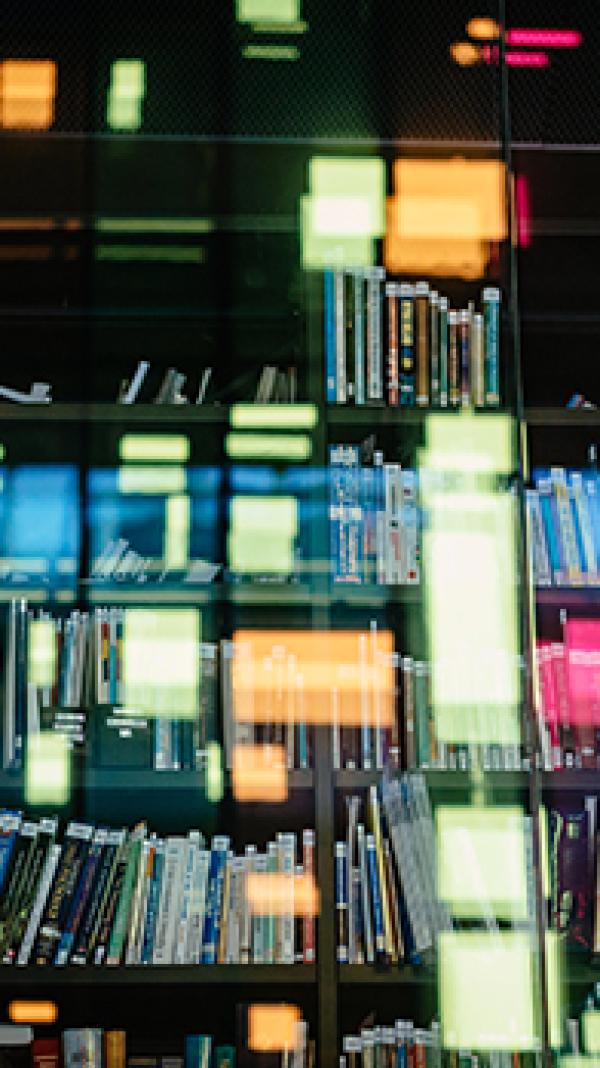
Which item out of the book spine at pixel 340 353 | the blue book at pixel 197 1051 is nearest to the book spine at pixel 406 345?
the book spine at pixel 340 353

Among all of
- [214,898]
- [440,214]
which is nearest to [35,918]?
[214,898]

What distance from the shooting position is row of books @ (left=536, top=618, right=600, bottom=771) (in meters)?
2.17

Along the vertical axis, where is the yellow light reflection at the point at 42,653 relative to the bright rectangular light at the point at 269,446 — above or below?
below

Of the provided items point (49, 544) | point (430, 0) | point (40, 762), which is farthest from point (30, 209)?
point (40, 762)

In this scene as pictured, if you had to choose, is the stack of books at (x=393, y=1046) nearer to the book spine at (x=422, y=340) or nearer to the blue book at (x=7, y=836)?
the blue book at (x=7, y=836)

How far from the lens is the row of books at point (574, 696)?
85.5 inches

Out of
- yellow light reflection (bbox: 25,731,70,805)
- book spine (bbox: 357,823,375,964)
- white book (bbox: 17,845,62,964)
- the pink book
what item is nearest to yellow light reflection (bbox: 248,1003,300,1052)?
book spine (bbox: 357,823,375,964)

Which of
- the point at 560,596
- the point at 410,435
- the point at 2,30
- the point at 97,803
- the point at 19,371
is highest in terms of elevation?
the point at 2,30

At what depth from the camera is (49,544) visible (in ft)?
8.14

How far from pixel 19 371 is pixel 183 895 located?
103 cm

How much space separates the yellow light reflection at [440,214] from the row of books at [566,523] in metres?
0.39

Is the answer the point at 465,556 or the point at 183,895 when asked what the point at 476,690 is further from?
the point at 183,895

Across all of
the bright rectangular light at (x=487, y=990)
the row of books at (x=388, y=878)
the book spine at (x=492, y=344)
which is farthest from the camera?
the row of books at (x=388, y=878)

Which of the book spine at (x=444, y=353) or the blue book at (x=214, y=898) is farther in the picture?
the book spine at (x=444, y=353)
